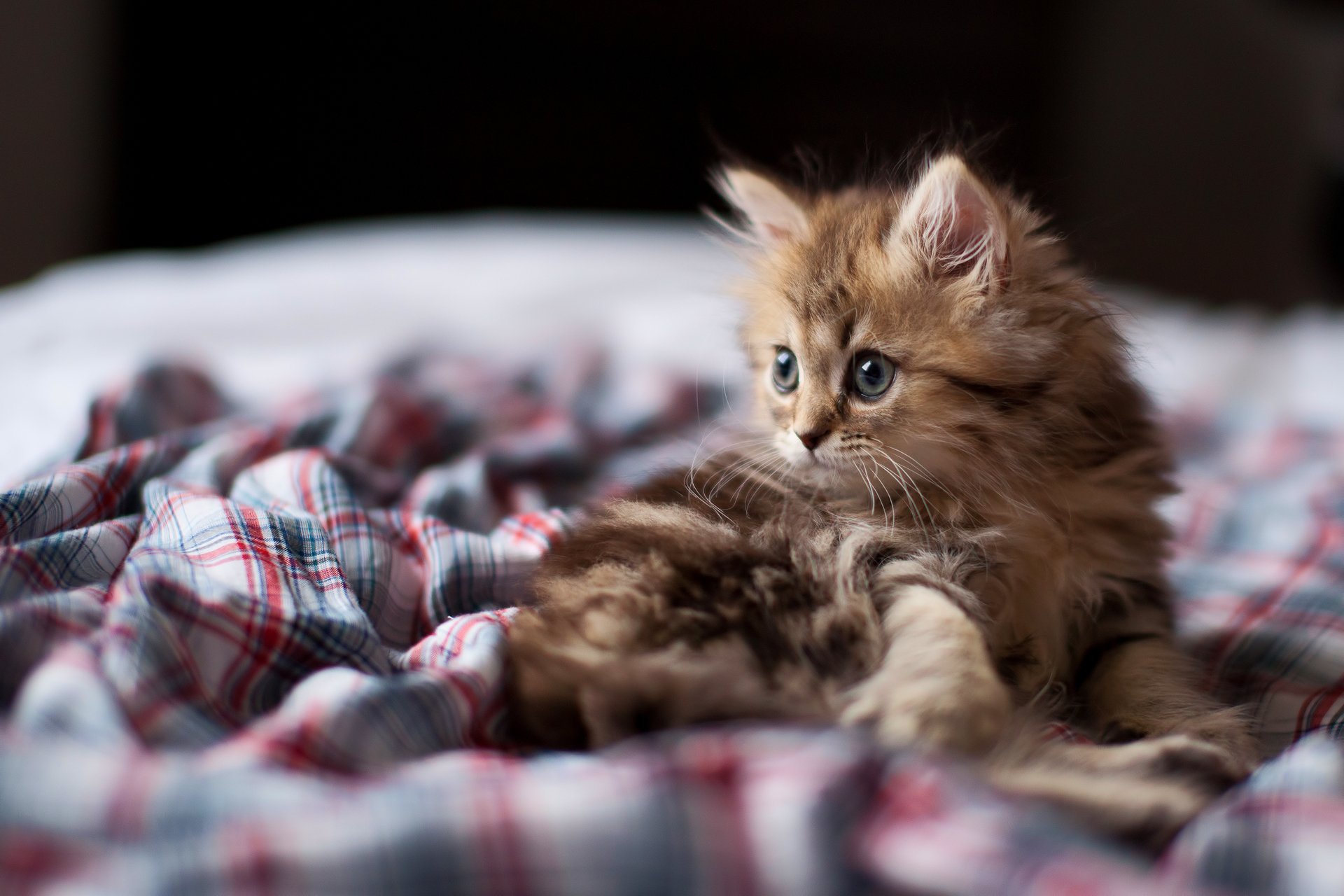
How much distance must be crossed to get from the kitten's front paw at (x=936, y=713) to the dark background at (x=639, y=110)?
255 centimetres

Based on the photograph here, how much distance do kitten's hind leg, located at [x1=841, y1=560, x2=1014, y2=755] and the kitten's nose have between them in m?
0.24

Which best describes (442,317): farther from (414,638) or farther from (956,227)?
(956,227)

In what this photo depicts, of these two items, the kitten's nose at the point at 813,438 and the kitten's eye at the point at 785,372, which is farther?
the kitten's eye at the point at 785,372

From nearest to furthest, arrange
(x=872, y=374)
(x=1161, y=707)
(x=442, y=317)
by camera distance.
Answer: (x=1161, y=707)
(x=872, y=374)
(x=442, y=317)

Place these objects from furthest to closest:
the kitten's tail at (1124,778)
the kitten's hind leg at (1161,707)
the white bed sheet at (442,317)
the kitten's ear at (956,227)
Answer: the white bed sheet at (442,317) < the kitten's ear at (956,227) < the kitten's hind leg at (1161,707) < the kitten's tail at (1124,778)

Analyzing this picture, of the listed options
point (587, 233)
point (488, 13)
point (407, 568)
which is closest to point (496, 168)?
point (488, 13)

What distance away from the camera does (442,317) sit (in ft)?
9.05

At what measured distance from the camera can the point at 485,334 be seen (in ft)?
8.72

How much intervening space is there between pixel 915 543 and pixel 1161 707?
318mm

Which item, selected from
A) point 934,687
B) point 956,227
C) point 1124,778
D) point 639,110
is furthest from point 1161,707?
point 639,110

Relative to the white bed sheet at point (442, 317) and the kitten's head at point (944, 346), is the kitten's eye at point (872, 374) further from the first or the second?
the white bed sheet at point (442, 317)

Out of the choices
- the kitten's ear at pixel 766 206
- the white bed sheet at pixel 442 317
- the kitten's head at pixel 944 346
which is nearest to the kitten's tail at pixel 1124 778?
the kitten's head at pixel 944 346

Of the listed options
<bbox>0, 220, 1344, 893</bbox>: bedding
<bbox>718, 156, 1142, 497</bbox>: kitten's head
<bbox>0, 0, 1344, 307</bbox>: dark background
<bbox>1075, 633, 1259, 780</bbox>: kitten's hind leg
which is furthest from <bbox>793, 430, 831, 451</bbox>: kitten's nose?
<bbox>0, 0, 1344, 307</bbox>: dark background

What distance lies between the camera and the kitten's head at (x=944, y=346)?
114 centimetres
